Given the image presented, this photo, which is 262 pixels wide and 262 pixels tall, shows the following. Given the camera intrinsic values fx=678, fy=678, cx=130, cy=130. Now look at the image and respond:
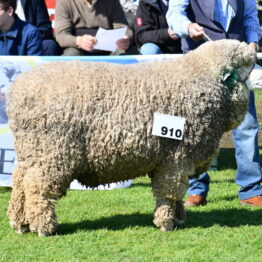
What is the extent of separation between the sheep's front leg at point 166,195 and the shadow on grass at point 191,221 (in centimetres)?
21

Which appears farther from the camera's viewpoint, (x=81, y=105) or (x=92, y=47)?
(x=92, y=47)

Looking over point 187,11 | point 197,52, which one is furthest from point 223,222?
point 187,11

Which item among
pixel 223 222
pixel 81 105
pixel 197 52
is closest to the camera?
pixel 81 105

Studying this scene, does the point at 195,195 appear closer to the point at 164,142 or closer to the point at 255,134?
the point at 255,134

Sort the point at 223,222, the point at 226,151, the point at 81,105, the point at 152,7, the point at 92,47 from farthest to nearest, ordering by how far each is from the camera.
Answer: the point at 226,151 → the point at 152,7 → the point at 92,47 → the point at 223,222 → the point at 81,105

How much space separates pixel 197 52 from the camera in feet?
15.9

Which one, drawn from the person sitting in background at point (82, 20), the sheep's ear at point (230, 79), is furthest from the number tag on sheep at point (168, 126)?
the person sitting in background at point (82, 20)

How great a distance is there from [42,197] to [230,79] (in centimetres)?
156

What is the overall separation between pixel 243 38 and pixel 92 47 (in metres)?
1.79

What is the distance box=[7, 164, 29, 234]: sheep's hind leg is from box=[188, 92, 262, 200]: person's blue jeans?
1691 millimetres

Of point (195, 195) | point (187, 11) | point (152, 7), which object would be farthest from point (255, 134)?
point (152, 7)

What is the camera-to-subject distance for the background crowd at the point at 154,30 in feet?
18.1

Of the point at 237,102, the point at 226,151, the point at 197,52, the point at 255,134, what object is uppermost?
the point at 197,52

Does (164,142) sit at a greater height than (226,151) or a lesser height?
greater
